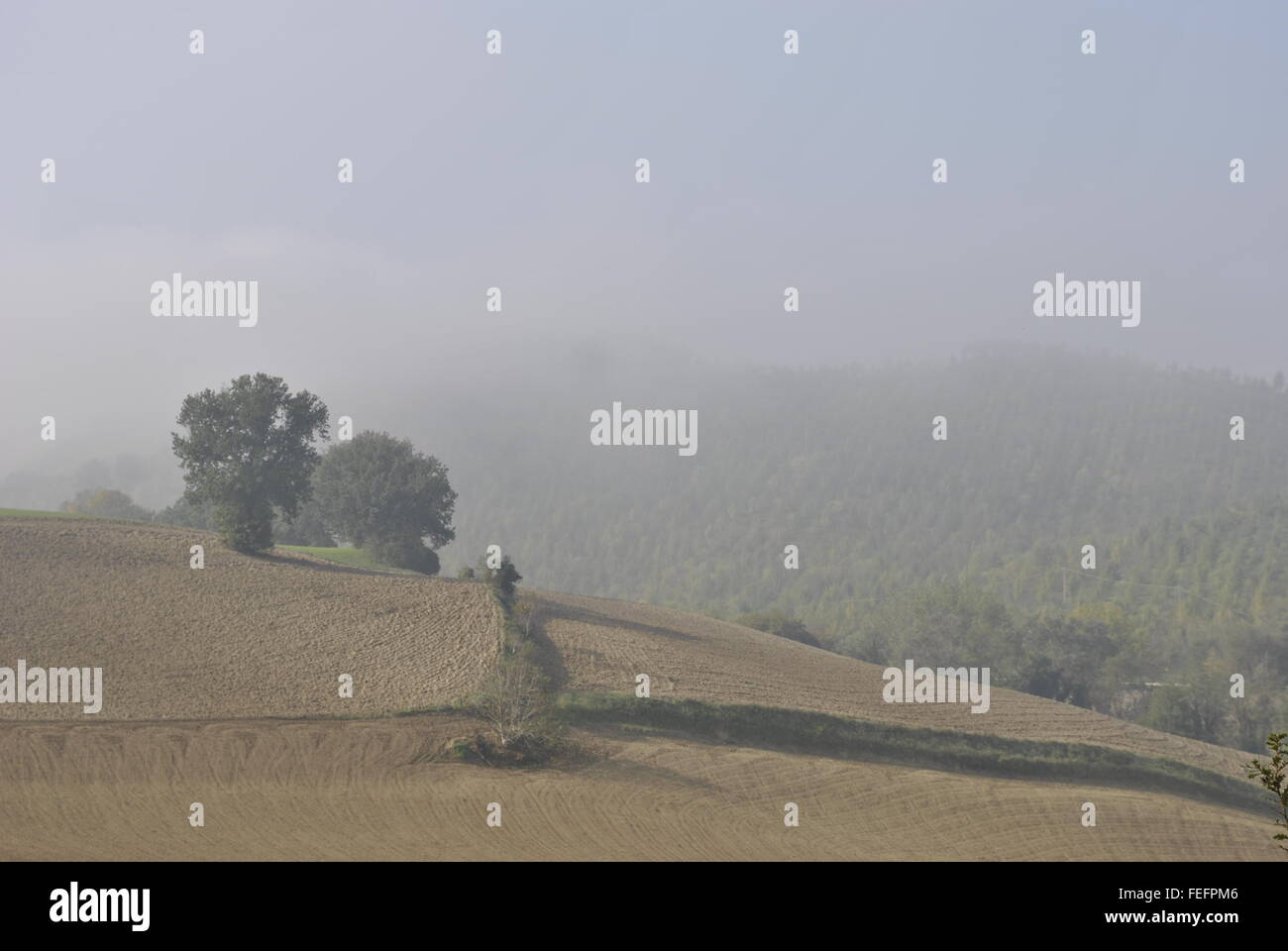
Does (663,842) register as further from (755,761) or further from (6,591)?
(6,591)

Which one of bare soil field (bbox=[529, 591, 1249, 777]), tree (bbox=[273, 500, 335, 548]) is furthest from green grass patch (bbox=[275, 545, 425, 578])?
bare soil field (bbox=[529, 591, 1249, 777])

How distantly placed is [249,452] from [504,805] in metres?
33.8

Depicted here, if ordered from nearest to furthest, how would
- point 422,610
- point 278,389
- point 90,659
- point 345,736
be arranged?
1. point 345,736
2. point 90,659
3. point 422,610
4. point 278,389

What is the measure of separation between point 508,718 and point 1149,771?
28.0 metres

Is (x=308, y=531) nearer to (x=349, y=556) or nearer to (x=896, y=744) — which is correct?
(x=349, y=556)

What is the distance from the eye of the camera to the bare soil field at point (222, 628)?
136 ft

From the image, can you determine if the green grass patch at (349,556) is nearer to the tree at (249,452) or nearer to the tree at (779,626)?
the tree at (249,452)

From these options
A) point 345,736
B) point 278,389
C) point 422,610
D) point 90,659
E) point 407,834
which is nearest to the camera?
point 407,834

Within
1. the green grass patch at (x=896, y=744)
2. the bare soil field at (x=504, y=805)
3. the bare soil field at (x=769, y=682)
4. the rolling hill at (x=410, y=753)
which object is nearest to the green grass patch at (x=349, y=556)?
the rolling hill at (x=410, y=753)

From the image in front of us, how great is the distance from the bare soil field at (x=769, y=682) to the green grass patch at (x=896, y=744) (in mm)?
1284

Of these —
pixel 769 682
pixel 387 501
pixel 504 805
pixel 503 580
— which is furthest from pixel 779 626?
pixel 504 805

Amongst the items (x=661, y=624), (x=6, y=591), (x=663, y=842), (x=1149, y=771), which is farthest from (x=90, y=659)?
(x=1149, y=771)

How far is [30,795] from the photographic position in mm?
31391

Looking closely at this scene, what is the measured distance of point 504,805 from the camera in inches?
1337
